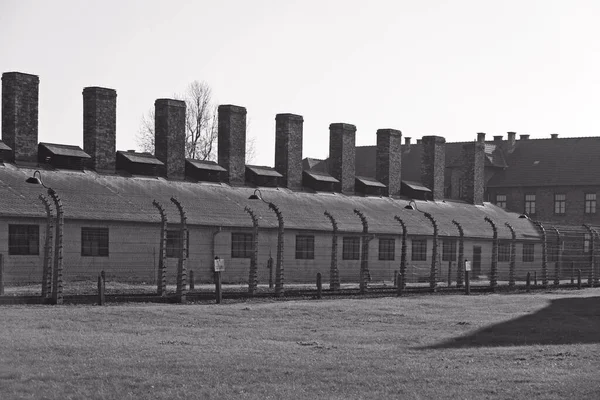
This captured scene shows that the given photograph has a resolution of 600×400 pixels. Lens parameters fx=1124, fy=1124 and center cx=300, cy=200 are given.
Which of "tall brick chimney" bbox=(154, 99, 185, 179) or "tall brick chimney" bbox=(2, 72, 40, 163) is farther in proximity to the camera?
"tall brick chimney" bbox=(154, 99, 185, 179)

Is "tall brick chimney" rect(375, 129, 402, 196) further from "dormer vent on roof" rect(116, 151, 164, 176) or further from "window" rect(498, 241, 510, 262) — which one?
"dormer vent on roof" rect(116, 151, 164, 176)

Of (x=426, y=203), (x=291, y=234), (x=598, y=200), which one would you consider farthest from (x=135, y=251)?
(x=598, y=200)

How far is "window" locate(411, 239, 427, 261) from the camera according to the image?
51.1m

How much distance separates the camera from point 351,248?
47.6 m

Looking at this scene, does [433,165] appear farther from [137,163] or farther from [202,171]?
[137,163]

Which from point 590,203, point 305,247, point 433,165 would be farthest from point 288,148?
point 590,203

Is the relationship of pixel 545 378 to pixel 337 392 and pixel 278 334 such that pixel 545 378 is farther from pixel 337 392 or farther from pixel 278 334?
pixel 278 334

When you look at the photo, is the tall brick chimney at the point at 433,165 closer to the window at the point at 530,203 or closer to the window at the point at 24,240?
the window at the point at 530,203

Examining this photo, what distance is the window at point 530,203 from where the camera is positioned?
272 ft

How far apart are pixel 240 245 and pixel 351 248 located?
6.34 meters

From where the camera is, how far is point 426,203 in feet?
189

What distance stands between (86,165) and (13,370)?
2844cm

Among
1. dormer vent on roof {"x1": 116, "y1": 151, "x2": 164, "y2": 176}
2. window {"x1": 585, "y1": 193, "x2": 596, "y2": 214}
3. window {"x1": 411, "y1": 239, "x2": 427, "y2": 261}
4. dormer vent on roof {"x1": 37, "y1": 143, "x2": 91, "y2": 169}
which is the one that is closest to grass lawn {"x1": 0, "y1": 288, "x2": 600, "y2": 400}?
dormer vent on roof {"x1": 37, "y1": 143, "x2": 91, "y2": 169}

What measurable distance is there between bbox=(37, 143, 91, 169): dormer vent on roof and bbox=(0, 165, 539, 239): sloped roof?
1.76 feet
